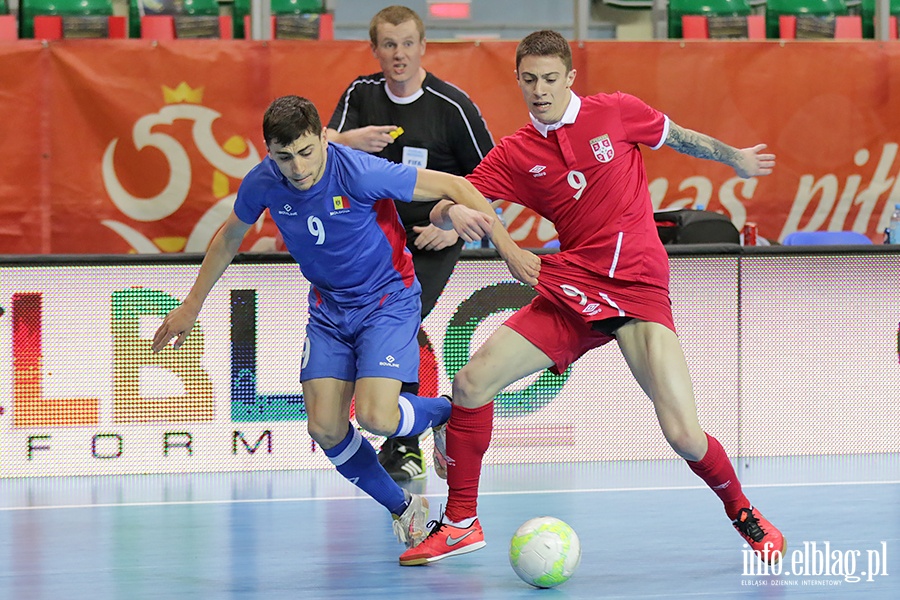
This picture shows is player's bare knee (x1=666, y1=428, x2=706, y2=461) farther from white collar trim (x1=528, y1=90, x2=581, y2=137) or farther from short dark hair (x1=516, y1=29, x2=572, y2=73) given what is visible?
short dark hair (x1=516, y1=29, x2=572, y2=73)

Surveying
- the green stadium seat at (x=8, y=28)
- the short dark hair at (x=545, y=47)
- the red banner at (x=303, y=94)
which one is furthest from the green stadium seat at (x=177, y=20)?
the short dark hair at (x=545, y=47)

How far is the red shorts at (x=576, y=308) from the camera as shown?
4.33 metres

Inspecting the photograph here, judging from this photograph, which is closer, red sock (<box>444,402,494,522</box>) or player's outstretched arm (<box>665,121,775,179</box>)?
red sock (<box>444,402,494,522</box>)

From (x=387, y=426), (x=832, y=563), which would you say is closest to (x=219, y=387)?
(x=387, y=426)

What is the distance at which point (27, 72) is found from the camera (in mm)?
7551

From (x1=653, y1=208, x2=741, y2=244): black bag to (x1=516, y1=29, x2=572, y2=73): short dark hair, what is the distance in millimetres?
2850

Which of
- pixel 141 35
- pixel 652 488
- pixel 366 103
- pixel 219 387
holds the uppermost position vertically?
pixel 141 35

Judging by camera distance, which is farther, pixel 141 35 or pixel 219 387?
pixel 141 35

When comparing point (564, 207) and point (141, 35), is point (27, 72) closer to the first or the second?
point (141, 35)

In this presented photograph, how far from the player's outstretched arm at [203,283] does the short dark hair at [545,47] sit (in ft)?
4.01

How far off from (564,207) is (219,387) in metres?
2.64

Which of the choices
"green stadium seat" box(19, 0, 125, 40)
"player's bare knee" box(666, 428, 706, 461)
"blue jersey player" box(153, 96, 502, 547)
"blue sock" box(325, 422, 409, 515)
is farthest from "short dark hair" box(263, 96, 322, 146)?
"green stadium seat" box(19, 0, 125, 40)

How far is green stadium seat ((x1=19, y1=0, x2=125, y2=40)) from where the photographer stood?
8.09m

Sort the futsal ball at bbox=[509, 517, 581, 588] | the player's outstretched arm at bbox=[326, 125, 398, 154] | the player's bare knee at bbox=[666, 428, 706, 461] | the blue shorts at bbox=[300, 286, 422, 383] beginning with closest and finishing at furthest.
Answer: the futsal ball at bbox=[509, 517, 581, 588] < the player's bare knee at bbox=[666, 428, 706, 461] < the blue shorts at bbox=[300, 286, 422, 383] < the player's outstretched arm at bbox=[326, 125, 398, 154]
